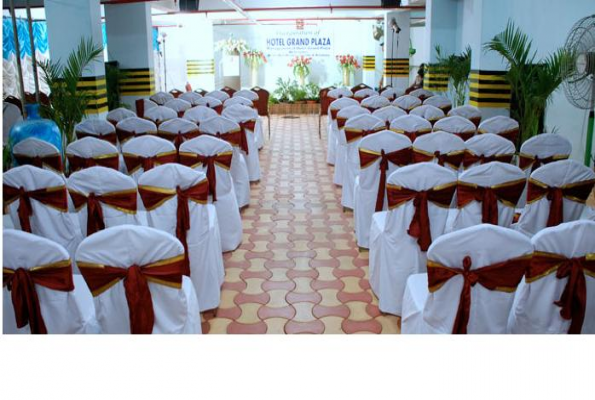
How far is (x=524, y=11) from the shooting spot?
813cm

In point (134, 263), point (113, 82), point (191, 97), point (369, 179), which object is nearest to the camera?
point (134, 263)

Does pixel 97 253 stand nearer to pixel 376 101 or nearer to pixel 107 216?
pixel 107 216

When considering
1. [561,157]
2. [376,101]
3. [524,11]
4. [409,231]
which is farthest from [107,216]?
[524,11]

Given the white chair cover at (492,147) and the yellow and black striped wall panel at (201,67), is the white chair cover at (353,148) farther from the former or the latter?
the yellow and black striped wall panel at (201,67)

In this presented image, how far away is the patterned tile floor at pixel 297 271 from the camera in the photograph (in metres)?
3.71

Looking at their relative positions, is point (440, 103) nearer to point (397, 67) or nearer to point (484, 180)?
point (484, 180)

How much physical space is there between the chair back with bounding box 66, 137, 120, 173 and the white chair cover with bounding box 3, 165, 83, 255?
95 cm

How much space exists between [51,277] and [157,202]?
4.16ft

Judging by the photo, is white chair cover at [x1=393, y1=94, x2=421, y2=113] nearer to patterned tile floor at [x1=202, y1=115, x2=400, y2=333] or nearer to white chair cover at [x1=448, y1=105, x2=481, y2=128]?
white chair cover at [x1=448, y1=105, x2=481, y2=128]

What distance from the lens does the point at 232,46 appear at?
17.3 meters

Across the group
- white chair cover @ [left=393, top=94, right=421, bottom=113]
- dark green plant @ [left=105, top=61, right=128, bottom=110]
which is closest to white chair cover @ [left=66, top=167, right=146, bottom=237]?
white chair cover @ [left=393, top=94, right=421, bottom=113]

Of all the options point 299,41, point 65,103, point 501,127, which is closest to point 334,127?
point 501,127

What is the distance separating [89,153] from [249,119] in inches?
97.2

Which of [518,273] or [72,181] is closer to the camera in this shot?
[518,273]
